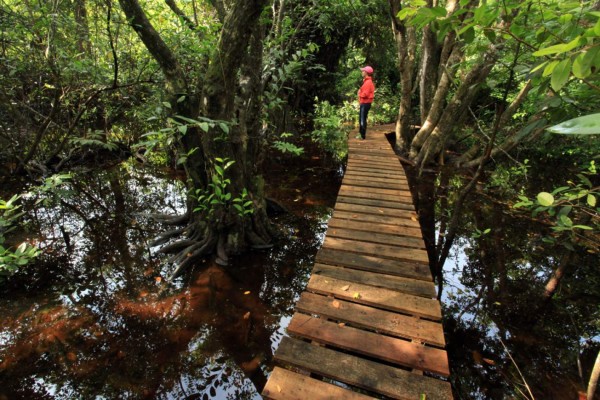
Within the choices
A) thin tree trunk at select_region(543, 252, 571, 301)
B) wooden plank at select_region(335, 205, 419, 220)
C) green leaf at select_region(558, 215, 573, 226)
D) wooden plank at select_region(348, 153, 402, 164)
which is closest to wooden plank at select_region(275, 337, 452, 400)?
green leaf at select_region(558, 215, 573, 226)

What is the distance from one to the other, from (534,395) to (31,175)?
10.9 metres

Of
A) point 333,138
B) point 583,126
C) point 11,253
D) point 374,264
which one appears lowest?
point 333,138

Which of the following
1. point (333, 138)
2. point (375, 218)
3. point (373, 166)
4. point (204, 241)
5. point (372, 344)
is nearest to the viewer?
point (372, 344)

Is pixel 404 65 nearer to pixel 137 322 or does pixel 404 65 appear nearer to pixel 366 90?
pixel 366 90

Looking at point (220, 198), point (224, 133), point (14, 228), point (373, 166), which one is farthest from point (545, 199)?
point (14, 228)

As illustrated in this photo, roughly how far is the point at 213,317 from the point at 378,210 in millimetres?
2856

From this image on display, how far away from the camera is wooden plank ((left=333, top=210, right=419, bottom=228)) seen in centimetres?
431

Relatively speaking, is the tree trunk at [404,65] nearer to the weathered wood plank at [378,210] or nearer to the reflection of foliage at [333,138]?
the reflection of foliage at [333,138]

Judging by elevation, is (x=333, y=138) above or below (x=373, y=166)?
below

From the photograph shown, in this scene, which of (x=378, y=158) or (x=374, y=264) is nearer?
(x=374, y=264)

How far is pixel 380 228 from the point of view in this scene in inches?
164

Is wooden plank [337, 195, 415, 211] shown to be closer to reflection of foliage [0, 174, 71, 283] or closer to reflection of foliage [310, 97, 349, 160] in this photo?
reflection of foliage [0, 174, 71, 283]

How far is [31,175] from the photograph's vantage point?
785cm

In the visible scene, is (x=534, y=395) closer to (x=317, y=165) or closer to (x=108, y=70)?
(x=317, y=165)
